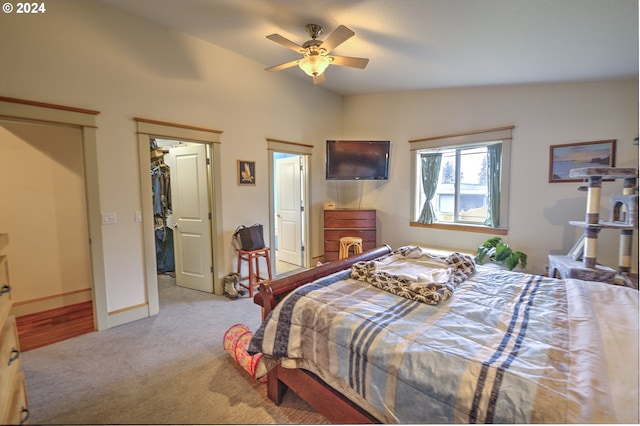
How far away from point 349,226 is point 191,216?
95.9 inches

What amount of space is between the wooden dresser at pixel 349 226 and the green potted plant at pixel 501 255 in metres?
1.64

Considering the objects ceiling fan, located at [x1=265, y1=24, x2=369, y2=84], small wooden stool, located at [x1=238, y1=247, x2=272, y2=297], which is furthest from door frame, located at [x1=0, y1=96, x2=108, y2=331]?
ceiling fan, located at [x1=265, y1=24, x2=369, y2=84]

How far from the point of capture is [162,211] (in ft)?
14.6

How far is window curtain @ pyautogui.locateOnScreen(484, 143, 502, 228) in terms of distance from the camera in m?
3.79

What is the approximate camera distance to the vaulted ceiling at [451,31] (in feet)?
7.05

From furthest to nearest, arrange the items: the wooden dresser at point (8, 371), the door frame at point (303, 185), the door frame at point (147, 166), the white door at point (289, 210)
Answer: the white door at point (289, 210), the door frame at point (303, 185), the door frame at point (147, 166), the wooden dresser at point (8, 371)

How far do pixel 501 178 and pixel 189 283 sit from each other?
180 inches

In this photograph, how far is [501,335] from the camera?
1.26 metres

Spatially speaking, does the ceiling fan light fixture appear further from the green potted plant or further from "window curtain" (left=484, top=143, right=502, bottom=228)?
the green potted plant

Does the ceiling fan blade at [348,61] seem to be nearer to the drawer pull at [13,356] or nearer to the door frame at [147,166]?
the door frame at [147,166]

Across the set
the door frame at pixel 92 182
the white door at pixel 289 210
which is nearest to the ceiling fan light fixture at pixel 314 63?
the door frame at pixel 92 182

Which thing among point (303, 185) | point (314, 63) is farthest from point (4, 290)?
point (303, 185)

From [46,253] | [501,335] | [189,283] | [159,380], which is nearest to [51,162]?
[46,253]

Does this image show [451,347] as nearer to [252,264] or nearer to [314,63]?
[314,63]
